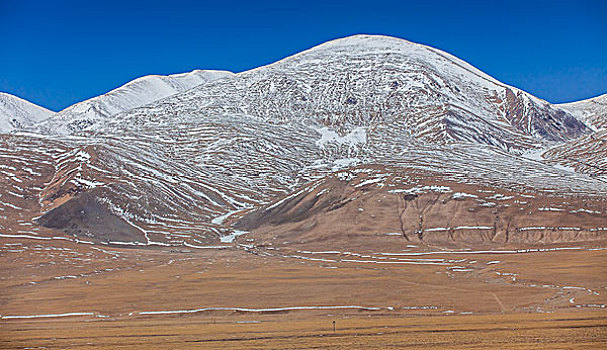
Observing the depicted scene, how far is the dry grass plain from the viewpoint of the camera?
1151 inches

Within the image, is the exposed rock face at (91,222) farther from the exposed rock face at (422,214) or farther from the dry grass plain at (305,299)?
the exposed rock face at (422,214)

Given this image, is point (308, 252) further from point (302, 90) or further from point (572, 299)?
point (302, 90)

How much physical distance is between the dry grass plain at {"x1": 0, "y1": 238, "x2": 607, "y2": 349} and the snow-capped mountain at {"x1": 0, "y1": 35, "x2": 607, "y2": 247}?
654 inches

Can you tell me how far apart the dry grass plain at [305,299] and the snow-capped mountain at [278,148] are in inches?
654

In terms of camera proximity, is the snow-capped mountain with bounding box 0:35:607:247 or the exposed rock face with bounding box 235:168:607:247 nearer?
the exposed rock face with bounding box 235:168:607:247

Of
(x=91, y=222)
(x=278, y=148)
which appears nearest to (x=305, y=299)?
(x=91, y=222)

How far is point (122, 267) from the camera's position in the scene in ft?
194

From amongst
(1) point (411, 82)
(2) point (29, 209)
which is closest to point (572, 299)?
(2) point (29, 209)

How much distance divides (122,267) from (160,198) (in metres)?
32.3

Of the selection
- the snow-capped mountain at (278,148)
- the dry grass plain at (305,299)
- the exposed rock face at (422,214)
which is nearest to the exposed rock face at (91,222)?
the snow-capped mountain at (278,148)

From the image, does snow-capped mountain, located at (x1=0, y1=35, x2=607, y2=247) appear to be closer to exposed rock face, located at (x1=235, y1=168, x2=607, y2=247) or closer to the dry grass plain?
exposed rock face, located at (x1=235, y1=168, x2=607, y2=247)

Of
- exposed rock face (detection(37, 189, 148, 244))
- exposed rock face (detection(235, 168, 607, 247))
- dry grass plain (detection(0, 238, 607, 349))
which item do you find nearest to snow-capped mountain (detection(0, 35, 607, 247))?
exposed rock face (detection(37, 189, 148, 244))

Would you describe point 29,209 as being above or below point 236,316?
above

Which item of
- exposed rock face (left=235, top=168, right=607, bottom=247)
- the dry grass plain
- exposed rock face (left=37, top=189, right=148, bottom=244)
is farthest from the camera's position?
exposed rock face (left=37, top=189, right=148, bottom=244)
